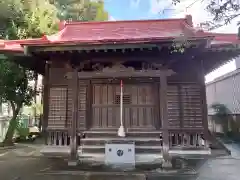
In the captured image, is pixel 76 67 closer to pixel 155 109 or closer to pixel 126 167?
pixel 155 109

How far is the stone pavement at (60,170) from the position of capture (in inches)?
245

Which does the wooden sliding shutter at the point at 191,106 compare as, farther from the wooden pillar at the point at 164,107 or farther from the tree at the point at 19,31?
the tree at the point at 19,31

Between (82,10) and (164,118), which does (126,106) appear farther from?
(82,10)

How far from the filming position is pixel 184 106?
314 inches

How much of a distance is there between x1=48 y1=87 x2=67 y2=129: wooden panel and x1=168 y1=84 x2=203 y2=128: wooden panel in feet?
10.8

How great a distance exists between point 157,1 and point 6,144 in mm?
10296

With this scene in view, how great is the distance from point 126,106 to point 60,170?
2753 millimetres

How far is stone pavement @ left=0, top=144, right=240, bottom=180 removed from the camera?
245 inches

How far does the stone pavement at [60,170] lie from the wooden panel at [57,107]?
1.19m

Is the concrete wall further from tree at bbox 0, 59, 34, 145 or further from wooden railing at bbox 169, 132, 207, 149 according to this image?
tree at bbox 0, 59, 34, 145

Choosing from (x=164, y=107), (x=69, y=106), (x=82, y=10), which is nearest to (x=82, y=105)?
(x=69, y=106)

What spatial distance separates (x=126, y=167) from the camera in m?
7.31

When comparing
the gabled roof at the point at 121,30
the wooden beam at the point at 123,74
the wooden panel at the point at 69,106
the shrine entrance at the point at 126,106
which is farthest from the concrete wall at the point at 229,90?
the wooden panel at the point at 69,106

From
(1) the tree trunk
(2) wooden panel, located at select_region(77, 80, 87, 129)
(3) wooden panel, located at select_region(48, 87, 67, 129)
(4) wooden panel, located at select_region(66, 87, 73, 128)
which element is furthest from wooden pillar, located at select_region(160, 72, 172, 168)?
(1) the tree trunk
